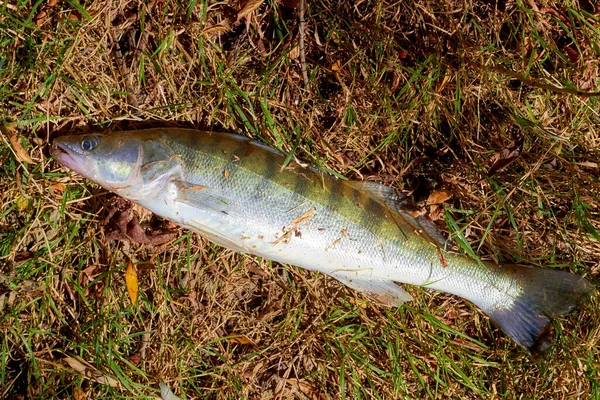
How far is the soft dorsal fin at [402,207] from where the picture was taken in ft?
9.18

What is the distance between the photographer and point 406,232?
2.74 meters

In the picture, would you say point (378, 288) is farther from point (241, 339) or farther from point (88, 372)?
point (88, 372)

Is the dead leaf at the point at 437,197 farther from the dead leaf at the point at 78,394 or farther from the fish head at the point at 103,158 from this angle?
the dead leaf at the point at 78,394

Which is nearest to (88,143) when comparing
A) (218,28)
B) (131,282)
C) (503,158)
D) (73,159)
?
(73,159)

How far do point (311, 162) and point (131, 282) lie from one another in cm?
140

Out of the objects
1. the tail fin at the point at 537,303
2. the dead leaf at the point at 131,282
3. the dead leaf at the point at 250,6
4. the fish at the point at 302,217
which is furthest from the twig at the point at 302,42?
the tail fin at the point at 537,303

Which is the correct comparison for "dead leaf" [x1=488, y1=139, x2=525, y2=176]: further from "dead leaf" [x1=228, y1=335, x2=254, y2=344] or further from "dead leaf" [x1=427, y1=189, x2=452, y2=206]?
"dead leaf" [x1=228, y1=335, x2=254, y2=344]

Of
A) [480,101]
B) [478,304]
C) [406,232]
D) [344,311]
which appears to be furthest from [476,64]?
[344,311]

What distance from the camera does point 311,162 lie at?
289 centimetres

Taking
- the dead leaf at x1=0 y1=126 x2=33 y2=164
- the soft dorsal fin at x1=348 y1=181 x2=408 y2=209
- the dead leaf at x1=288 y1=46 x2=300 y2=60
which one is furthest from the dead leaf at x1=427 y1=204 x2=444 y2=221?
the dead leaf at x1=0 y1=126 x2=33 y2=164

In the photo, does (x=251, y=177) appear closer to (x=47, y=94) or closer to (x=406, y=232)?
(x=406, y=232)

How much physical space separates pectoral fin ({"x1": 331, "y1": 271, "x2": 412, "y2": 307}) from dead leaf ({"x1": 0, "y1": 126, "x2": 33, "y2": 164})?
2.00m

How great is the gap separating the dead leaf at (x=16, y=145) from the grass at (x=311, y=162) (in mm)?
48

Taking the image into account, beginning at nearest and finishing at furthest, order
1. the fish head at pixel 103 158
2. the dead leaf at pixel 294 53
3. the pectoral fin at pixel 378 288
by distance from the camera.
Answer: the fish head at pixel 103 158, the pectoral fin at pixel 378 288, the dead leaf at pixel 294 53
